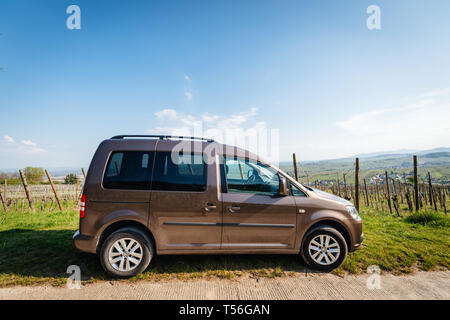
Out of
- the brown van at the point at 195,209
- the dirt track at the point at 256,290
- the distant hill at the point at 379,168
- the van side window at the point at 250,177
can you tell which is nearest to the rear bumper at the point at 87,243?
the brown van at the point at 195,209

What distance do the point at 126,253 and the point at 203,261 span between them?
4.23 ft

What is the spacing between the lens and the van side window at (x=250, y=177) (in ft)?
11.4

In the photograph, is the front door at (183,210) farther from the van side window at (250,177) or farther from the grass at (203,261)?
the grass at (203,261)

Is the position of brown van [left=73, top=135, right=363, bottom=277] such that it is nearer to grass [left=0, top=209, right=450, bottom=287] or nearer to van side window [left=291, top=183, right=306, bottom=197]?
van side window [left=291, top=183, right=306, bottom=197]

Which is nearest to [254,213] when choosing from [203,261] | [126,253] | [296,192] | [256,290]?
[296,192]

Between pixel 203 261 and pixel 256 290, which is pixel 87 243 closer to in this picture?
pixel 203 261

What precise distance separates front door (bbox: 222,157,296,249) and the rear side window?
1299mm

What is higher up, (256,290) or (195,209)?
(195,209)

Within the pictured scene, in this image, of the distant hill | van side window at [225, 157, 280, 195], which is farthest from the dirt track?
the distant hill

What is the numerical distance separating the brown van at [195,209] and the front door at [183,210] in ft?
0.05

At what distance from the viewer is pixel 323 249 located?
3.48m
